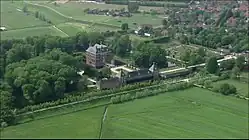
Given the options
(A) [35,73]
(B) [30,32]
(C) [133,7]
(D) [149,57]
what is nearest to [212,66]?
(D) [149,57]

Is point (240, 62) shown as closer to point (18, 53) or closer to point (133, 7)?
point (18, 53)

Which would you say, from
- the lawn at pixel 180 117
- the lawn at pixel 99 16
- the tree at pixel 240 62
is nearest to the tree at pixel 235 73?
the tree at pixel 240 62

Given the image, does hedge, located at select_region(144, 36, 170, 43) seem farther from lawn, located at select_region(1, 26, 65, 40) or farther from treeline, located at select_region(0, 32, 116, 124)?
treeline, located at select_region(0, 32, 116, 124)

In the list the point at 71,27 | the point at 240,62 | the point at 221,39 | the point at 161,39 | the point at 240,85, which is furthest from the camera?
the point at 71,27

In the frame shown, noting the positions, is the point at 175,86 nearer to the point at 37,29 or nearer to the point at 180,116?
the point at 180,116

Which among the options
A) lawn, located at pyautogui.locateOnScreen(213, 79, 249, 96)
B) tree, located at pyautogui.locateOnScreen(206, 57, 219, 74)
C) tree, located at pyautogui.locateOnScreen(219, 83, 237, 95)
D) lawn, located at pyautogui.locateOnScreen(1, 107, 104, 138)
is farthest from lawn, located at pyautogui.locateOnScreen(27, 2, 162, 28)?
lawn, located at pyautogui.locateOnScreen(1, 107, 104, 138)

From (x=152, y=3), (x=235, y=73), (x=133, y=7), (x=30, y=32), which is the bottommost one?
(x=30, y=32)
